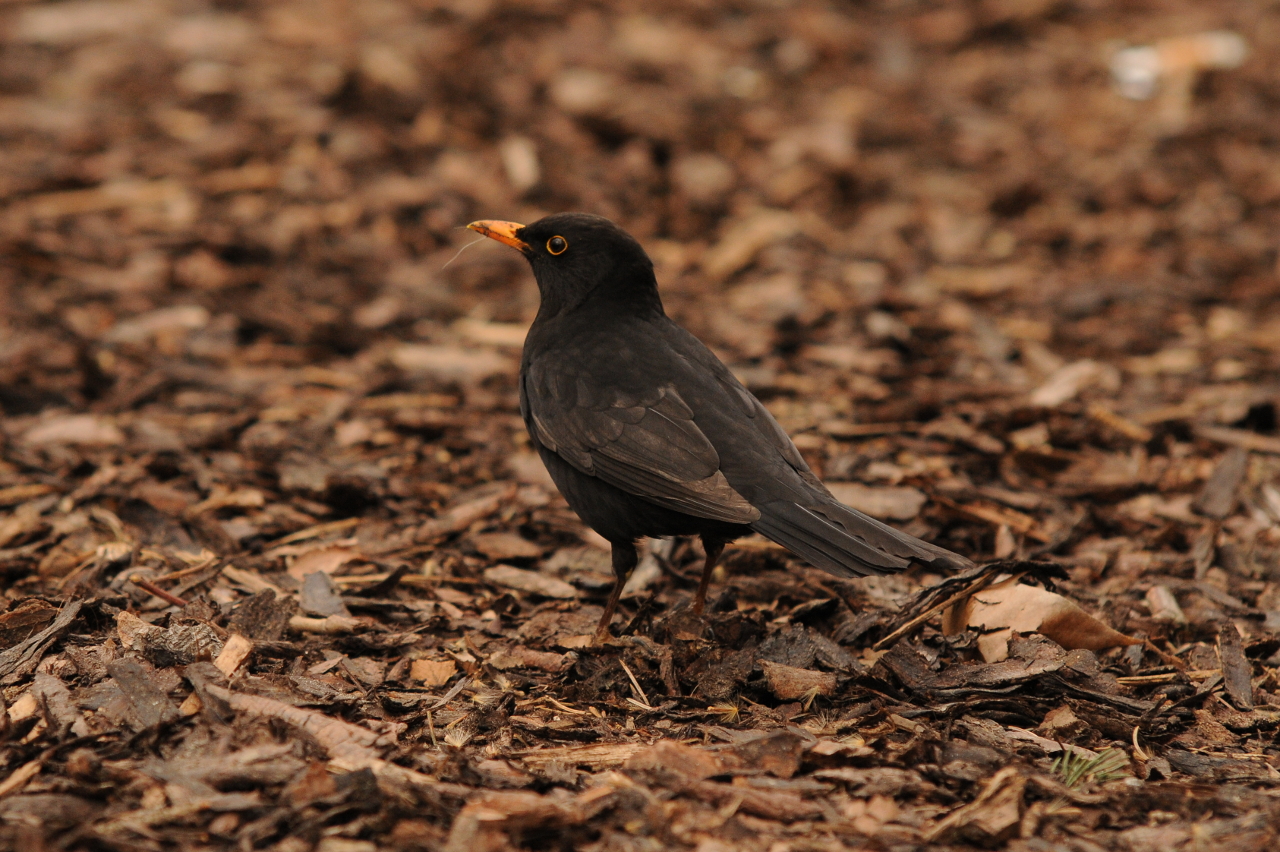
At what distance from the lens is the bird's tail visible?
392 centimetres

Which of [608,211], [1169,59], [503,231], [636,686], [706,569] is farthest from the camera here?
[1169,59]

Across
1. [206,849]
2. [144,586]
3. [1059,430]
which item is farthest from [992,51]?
[206,849]

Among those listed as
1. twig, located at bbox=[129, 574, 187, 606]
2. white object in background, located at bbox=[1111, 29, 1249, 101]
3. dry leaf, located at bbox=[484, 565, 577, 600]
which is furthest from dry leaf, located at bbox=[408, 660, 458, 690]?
white object in background, located at bbox=[1111, 29, 1249, 101]

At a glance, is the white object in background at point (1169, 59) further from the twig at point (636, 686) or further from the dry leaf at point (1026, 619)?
the twig at point (636, 686)

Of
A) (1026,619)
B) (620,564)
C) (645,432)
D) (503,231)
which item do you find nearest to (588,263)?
(503,231)

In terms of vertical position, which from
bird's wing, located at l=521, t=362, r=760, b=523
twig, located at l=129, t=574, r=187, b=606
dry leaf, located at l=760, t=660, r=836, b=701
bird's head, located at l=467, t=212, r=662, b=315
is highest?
bird's head, located at l=467, t=212, r=662, b=315

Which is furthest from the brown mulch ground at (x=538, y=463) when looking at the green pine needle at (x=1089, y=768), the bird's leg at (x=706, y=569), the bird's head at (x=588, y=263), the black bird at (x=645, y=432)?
the bird's head at (x=588, y=263)

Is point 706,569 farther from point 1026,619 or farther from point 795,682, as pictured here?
point 1026,619

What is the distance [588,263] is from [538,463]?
1.41 metres

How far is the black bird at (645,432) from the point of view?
13.8 ft

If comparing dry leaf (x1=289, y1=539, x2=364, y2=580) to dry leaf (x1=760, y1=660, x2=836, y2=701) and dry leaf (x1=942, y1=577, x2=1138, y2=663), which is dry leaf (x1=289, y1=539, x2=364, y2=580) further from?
dry leaf (x1=942, y1=577, x2=1138, y2=663)

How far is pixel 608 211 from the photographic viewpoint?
31.1 ft

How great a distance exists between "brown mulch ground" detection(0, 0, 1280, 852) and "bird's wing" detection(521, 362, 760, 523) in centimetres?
60

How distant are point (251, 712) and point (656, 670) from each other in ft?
4.93
